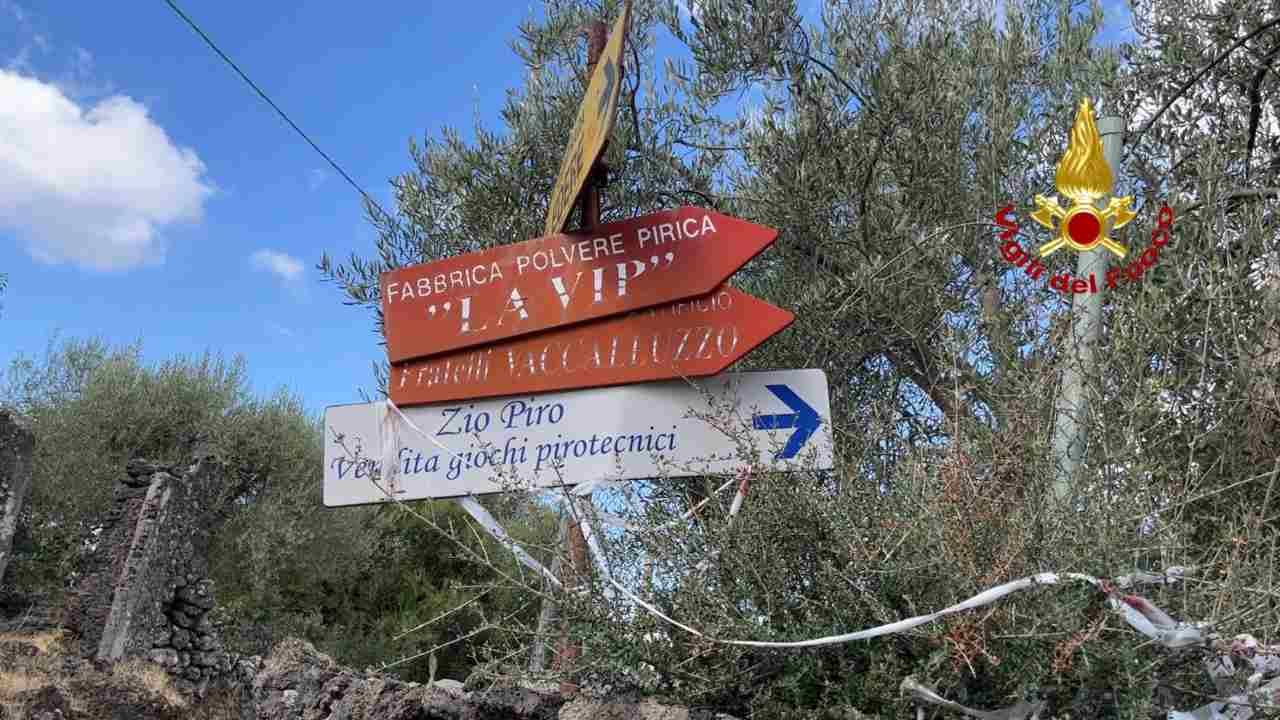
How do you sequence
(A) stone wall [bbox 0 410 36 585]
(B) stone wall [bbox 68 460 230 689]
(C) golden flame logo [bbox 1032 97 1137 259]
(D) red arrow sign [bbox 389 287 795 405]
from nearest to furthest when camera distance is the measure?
(C) golden flame logo [bbox 1032 97 1137 259] < (D) red arrow sign [bbox 389 287 795 405] < (A) stone wall [bbox 0 410 36 585] < (B) stone wall [bbox 68 460 230 689]

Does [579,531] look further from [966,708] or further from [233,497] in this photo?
[233,497]

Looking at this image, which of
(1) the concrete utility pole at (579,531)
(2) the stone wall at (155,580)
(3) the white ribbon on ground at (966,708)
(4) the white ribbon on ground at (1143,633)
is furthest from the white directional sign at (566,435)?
(2) the stone wall at (155,580)

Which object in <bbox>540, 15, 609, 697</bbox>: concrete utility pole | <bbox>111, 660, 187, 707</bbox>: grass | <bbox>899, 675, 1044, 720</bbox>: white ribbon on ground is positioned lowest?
<bbox>111, 660, 187, 707</bbox>: grass

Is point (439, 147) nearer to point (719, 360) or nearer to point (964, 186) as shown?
point (964, 186)

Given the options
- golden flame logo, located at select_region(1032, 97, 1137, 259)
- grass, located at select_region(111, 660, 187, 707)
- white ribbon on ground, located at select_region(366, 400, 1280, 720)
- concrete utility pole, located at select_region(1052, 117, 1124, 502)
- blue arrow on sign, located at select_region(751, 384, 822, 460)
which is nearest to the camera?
white ribbon on ground, located at select_region(366, 400, 1280, 720)

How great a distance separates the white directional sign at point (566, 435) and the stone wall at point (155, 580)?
32.5ft

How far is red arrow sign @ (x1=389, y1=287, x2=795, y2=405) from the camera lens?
556cm

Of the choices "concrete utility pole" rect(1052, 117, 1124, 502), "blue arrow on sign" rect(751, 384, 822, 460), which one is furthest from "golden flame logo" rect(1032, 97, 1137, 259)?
"blue arrow on sign" rect(751, 384, 822, 460)

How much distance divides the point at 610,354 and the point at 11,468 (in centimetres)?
947

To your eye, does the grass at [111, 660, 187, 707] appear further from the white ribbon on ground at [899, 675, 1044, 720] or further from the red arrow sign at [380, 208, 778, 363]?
the white ribbon on ground at [899, 675, 1044, 720]

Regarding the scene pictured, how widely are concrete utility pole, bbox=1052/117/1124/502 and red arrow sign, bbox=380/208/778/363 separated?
1.53m

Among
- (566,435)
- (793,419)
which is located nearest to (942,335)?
(793,419)

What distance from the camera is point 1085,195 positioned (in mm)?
4980

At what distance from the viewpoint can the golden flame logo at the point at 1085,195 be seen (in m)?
4.92
